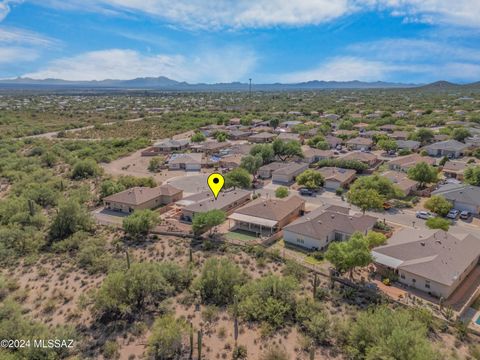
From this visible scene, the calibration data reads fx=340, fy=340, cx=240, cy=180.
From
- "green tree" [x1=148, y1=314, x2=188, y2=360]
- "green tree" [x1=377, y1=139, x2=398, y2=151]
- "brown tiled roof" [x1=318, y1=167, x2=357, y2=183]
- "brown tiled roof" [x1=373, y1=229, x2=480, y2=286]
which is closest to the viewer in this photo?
"green tree" [x1=148, y1=314, x2=188, y2=360]

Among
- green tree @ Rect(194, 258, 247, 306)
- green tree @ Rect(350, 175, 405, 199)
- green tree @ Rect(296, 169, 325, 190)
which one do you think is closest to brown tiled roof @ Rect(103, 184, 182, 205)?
green tree @ Rect(296, 169, 325, 190)

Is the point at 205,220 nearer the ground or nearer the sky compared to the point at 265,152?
nearer the sky

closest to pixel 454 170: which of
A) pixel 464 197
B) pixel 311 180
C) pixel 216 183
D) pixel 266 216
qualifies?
pixel 464 197

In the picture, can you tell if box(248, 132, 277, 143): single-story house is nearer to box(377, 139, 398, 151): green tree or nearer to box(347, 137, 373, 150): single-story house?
box(347, 137, 373, 150): single-story house

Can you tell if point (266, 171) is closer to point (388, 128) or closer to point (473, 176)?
point (473, 176)

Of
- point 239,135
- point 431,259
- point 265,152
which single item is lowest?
point 239,135

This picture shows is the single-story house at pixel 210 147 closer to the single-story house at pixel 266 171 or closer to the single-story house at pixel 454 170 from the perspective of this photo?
the single-story house at pixel 266 171

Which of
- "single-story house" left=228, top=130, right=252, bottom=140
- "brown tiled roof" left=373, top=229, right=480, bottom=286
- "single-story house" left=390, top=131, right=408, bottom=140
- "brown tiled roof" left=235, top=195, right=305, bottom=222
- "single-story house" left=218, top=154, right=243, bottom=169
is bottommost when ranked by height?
"single-story house" left=228, top=130, right=252, bottom=140

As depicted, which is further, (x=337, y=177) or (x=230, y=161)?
(x=230, y=161)
